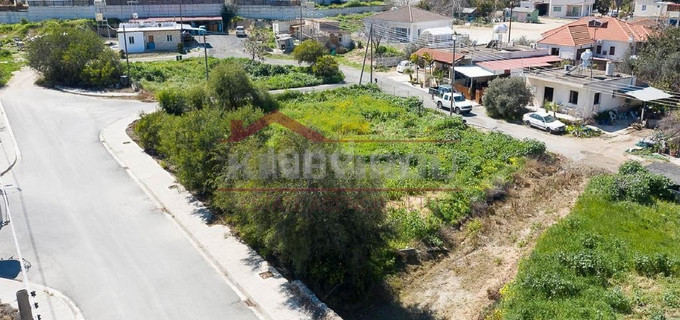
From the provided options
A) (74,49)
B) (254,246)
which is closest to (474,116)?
(254,246)

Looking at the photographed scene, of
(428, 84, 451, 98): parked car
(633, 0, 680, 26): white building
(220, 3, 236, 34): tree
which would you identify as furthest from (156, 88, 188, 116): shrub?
(633, 0, 680, 26): white building

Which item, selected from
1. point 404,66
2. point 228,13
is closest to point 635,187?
point 404,66

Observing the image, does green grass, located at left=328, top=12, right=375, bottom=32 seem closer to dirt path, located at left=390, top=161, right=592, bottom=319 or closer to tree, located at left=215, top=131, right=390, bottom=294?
dirt path, located at left=390, top=161, right=592, bottom=319

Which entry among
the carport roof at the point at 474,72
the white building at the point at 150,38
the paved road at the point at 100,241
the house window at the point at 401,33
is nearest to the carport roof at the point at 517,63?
the carport roof at the point at 474,72

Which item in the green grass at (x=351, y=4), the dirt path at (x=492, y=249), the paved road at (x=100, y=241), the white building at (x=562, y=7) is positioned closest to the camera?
the paved road at (x=100, y=241)

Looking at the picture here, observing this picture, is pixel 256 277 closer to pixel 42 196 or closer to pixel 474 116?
pixel 42 196

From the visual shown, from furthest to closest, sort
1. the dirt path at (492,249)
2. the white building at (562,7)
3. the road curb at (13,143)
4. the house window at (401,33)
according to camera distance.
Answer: the white building at (562,7) < the house window at (401,33) < the road curb at (13,143) < the dirt path at (492,249)

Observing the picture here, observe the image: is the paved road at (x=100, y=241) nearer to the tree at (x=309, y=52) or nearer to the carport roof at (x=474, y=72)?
the tree at (x=309, y=52)
